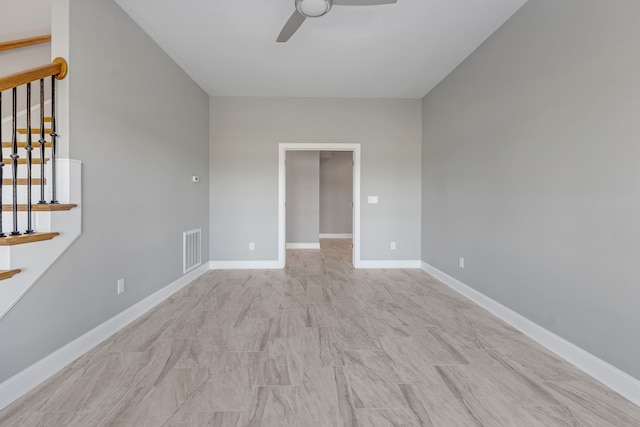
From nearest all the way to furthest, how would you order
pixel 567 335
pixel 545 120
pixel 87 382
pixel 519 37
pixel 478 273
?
pixel 87 382, pixel 567 335, pixel 545 120, pixel 519 37, pixel 478 273

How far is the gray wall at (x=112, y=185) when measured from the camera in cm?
173

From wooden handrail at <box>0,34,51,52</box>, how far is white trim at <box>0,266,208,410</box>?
8.90 ft

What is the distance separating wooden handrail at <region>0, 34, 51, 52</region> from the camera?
8.68ft

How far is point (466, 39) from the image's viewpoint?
9.20 ft

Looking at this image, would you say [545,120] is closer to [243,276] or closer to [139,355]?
[139,355]

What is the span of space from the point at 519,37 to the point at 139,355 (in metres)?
3.86

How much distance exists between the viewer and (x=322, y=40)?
2818 millimetres

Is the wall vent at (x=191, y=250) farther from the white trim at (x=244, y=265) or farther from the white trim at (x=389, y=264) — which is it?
the white trim at (x=389, y=264)

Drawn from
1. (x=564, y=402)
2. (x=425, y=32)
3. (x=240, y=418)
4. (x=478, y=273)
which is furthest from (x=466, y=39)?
(x=240, y=418)

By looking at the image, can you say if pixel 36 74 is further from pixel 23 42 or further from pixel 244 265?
pixel 244 265

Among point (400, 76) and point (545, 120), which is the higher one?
point (400, 76)

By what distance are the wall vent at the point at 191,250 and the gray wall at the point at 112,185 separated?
12cm

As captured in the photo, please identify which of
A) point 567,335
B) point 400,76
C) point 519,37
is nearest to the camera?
point 567,335

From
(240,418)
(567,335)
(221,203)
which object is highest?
(221,203)
